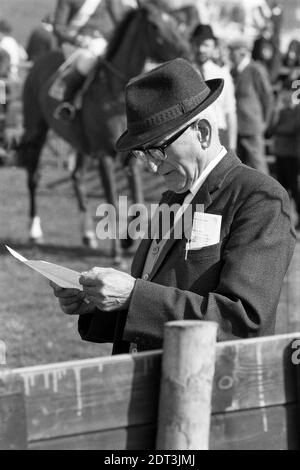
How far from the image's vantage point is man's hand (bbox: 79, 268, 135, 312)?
281 cm

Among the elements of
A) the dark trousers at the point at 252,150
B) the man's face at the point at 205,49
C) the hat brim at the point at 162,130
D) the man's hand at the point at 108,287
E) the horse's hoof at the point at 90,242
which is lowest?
the man's hand at the point at 108,287

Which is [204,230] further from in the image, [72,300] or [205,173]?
[72,300]

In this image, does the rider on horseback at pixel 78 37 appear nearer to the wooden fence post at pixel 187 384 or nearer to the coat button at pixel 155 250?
the coat button at pixel 155 250

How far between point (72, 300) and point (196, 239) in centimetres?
48

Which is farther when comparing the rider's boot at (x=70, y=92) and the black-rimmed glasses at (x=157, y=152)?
the rider's boot at (x=70, y=92)

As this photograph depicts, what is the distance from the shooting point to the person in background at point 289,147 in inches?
442

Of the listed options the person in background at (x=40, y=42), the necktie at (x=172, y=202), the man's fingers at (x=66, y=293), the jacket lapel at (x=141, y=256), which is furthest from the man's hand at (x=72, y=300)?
the person in background at (x=40, y=42)

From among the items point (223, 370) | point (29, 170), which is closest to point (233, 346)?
point (223, 370)

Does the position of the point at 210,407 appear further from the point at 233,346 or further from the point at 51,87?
the point at 51,87

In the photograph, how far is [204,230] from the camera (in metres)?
2.92

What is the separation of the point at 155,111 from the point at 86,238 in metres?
7.41

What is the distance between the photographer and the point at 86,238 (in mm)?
10297

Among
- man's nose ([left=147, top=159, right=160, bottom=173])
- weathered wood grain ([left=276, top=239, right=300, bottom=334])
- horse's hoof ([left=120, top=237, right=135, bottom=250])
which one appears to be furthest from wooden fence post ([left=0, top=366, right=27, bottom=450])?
horse's hoof ([left=120, top=237, right=135, bottom=250])

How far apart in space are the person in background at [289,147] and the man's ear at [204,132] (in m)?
8.34
